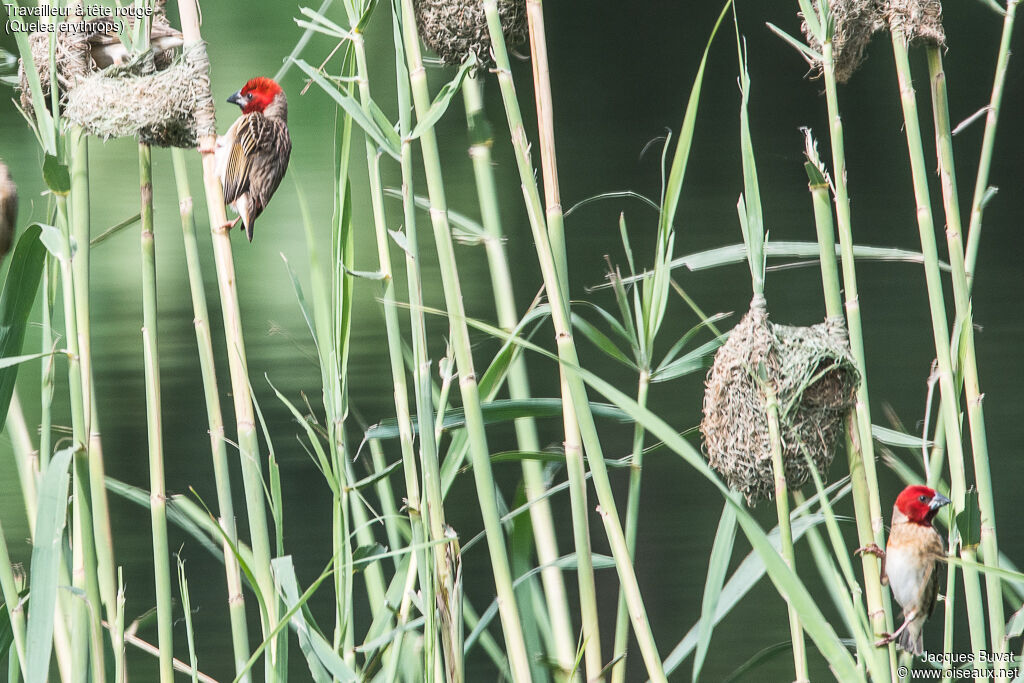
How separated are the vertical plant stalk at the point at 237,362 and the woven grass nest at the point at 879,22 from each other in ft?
2.01

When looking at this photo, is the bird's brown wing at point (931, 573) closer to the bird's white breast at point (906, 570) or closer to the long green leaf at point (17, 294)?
the bird's white breast at point (906, 570)

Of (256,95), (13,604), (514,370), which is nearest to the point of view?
(13,604)

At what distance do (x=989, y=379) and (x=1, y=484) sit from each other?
5.89ft

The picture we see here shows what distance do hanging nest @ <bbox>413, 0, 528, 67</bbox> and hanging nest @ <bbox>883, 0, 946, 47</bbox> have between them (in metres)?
0.40

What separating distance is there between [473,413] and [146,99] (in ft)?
1.24

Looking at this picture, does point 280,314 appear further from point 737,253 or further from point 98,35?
point 737,253

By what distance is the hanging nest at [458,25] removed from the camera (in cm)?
85

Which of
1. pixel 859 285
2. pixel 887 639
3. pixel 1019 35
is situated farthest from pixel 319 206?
pixel 1019 35

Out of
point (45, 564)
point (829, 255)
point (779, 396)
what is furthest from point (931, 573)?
point (45, 564)

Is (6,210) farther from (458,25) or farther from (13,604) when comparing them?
(458,25)

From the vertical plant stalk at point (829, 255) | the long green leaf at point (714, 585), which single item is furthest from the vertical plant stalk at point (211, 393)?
the vertical plant stalk at point (829, 255)

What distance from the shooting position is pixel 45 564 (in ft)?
2.09

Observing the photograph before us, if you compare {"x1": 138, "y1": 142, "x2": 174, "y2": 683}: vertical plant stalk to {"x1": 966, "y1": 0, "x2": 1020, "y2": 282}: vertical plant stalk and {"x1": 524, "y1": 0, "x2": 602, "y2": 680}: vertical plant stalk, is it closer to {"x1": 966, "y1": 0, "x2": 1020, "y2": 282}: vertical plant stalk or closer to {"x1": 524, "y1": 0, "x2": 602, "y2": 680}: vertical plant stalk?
{"x1": 524, "y1": 0, "x2": 602, "y2": 680}: vertical plant stalk

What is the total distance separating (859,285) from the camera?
1.50 m
